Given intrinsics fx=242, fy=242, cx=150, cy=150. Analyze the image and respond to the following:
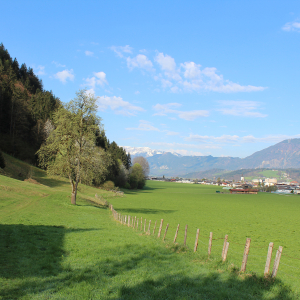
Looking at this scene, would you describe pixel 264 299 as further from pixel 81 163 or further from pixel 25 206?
pixel 81 163

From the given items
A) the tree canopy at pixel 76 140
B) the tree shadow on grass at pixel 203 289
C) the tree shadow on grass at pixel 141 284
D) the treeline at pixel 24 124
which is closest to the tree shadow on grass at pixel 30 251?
the tree shadow on grass at pixel 141 284

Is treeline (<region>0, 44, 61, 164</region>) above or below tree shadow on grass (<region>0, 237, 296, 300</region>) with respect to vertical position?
above

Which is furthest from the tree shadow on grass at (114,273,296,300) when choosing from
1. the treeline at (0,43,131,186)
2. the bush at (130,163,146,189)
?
the bush at (130,163,146,189)

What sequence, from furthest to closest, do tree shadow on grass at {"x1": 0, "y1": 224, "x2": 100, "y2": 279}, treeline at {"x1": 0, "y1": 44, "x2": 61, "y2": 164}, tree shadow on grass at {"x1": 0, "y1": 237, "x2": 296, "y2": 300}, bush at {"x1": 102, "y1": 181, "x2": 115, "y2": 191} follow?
bush at {"x1": 102, "y1": 181, "x2": 115, "y2": 191}, treeline at {"x1": 0, "y1": 44, "x2": 61, "y2": 164}, tree shadow on grass at {"x1": 0, "y1": 224, "x2": 100, "y2": 279}, tree shadow on grass at {"x1": 0, "y1": 237, "x2": 296, "y2": 300}

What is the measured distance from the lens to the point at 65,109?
114ft

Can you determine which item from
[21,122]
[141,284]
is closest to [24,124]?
[21,122]

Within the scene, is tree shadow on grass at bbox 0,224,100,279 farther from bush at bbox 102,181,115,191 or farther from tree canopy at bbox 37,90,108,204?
bush at bbox 102,181,115,191

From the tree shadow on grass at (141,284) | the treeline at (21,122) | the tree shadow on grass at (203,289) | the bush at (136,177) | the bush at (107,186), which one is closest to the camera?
the tree shadow on grass at (141,284)

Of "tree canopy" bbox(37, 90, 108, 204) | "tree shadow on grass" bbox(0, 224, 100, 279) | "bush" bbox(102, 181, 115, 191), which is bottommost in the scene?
"bush" bbox(102, 181, 115, 191)

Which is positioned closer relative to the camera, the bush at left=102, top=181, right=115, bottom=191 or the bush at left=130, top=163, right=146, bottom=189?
the bush at left=102, top=181, right=115, bottom=191

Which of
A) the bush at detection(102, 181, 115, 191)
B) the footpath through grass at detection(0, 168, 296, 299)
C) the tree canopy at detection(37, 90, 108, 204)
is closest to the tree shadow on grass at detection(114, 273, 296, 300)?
the footpath through grass at detection(0, 168, 296, 299)

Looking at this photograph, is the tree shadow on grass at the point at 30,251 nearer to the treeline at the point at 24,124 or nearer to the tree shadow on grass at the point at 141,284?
A: the tree shadow on grass at the point at 141,284

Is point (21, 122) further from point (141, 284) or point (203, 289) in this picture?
point (203, 289)

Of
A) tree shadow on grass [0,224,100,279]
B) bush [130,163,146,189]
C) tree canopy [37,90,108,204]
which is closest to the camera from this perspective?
tree shadow on grass [0,224,100,279]
